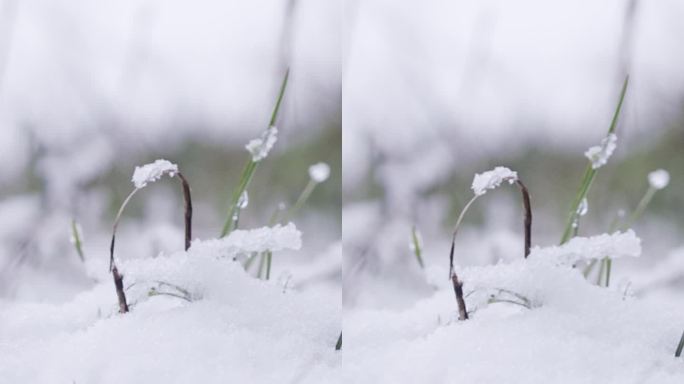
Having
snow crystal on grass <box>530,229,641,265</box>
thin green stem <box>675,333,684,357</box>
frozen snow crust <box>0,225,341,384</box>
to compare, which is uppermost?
snow crystal on grass <box>530,229,641,265</box>

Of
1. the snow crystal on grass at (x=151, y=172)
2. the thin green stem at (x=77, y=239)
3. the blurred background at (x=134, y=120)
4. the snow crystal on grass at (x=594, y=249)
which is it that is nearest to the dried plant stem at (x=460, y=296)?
the snow crystal on grass at (x=594, y=249)

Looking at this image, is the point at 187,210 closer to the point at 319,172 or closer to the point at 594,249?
the point at 319,172

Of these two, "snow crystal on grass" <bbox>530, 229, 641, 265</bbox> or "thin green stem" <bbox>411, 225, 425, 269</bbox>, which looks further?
"thin green stem" <bbox>411, 225, 425, 269</bbox>

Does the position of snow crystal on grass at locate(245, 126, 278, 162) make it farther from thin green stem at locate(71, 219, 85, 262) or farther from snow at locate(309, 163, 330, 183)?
thin green stem at locate(71, 219, 85, 262)

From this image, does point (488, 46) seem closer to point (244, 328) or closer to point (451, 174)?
point (451, 174)

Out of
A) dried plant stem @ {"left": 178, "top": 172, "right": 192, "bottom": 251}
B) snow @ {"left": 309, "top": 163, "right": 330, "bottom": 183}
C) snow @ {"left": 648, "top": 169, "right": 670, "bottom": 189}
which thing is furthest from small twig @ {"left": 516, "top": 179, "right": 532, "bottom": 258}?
dried plant stem @ {"left": 178, "top": 172, "right": 192, "bottom": 251}

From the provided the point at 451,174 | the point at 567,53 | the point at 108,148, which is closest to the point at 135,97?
the point at 108,148

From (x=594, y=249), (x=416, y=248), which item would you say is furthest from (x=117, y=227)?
(x=594, y=249)

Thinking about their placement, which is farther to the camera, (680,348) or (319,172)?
(319,172)
